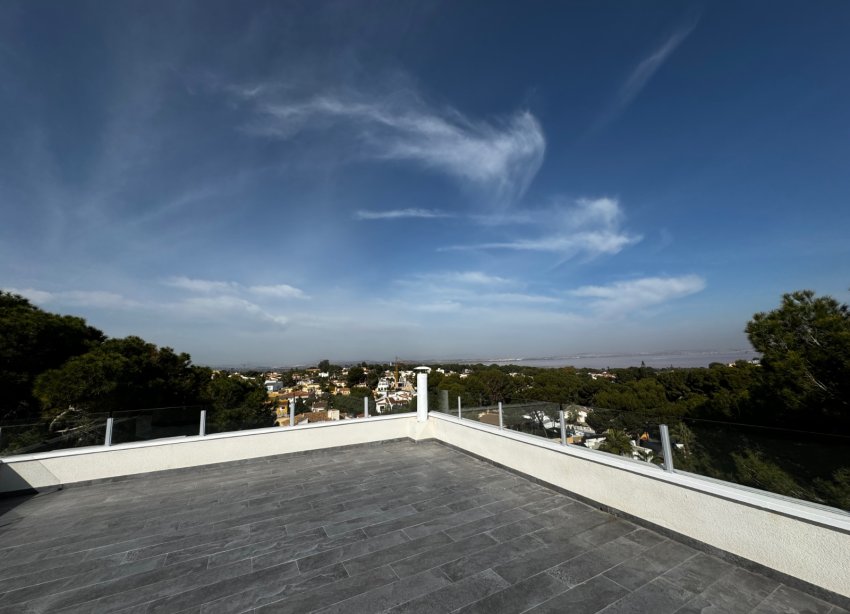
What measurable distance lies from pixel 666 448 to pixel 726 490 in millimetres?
482

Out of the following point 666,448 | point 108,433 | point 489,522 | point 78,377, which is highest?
point 78,377

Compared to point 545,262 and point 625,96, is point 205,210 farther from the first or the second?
point 545,262

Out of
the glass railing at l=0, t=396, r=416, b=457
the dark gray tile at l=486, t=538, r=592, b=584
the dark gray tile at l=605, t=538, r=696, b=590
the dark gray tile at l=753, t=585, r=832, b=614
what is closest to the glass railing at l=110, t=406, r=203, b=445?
the glass railing at l=0, t=396, r=416, b=457

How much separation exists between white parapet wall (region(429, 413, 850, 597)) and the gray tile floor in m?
0.15

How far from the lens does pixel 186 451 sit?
16.4ft

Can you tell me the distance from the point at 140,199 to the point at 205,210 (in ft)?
4.73

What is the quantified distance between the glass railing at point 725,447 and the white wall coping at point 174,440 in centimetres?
378

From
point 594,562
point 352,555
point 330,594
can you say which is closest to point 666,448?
point 594,562

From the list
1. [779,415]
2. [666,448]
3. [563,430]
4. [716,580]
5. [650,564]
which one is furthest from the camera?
[779,415]

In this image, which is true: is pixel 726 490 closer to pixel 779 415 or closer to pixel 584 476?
pixel 584 476

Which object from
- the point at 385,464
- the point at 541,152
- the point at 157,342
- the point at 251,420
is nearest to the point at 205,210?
the point at 157,342

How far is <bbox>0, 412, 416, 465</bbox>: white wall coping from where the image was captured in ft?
13.7

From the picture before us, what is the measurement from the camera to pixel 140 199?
8227 mm

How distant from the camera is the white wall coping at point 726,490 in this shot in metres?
1.98
